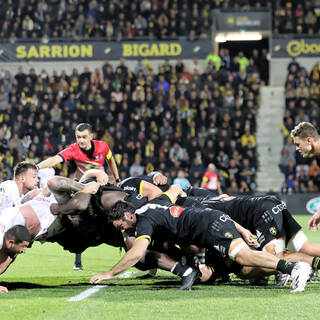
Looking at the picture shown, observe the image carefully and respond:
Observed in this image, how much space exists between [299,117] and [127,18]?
8.99m

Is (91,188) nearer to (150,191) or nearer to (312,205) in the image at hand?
(150,191)

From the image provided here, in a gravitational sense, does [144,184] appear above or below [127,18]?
below

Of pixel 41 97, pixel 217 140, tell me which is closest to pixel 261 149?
pixel 217 140

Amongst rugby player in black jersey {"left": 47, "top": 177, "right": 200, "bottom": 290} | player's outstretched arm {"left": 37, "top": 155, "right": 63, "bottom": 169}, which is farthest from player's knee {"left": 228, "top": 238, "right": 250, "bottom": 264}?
player's outstretched arm {"left": 37, "top": 155, "right": 63, "bottom": 169}

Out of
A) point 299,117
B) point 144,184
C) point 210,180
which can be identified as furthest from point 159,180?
point 299,117

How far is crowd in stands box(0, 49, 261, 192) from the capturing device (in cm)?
2414

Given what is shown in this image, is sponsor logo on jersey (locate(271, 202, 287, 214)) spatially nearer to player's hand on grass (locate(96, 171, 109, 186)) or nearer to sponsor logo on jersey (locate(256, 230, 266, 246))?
sponsor logo on jersey (locate(256, 230, 266, 246))

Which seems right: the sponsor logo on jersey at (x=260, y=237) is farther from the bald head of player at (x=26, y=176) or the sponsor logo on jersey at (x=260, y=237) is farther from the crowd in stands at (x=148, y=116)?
the crowd in stands at (x=148, y=116)

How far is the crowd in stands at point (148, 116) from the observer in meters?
24.1

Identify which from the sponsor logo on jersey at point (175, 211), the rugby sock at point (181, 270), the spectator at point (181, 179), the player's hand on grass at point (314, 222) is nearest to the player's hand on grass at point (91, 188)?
the sponsor logo on jersey at point (175, 211)

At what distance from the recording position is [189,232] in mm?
8242

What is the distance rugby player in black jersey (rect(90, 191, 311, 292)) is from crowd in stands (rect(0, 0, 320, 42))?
21824 mm

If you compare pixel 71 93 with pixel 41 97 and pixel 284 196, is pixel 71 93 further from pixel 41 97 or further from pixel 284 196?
pixel 284 196

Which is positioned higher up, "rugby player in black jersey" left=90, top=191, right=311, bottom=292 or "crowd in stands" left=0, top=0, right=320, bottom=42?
"crowd in stands" left=0, top=0, right=320, bottom=42
